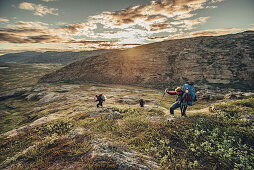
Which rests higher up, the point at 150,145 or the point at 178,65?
the point at 178,65

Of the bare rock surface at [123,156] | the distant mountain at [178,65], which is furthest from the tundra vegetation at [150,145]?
the distant mountain at [178,65]

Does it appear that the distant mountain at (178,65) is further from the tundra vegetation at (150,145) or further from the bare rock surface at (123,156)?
the bare rock surface at (123,156)

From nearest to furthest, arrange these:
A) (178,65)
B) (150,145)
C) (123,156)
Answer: (123,156)
(150,145)
(178,65)

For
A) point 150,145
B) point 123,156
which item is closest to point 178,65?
point 150,145

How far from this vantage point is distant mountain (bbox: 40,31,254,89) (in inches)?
1548

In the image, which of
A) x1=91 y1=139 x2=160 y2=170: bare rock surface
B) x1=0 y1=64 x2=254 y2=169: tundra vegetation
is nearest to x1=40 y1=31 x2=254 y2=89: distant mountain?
x1=0 y1=64 x2=254 y2=169: tundra vegetation

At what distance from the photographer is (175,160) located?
15.0ft

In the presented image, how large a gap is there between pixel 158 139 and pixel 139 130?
4.81 ft

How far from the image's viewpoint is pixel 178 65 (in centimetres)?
4938

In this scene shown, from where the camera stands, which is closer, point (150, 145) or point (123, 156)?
point (123, 156)

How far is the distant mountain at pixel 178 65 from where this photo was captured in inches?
1548

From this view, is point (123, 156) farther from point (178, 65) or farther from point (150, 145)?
point (178, 65)

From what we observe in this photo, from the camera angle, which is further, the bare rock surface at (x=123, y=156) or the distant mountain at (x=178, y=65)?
the distant mountain at (x=178, y=65)

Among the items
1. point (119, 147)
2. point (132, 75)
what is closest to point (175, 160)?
point (119, 147)
